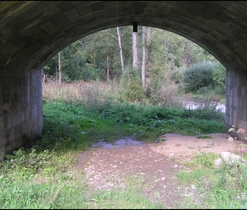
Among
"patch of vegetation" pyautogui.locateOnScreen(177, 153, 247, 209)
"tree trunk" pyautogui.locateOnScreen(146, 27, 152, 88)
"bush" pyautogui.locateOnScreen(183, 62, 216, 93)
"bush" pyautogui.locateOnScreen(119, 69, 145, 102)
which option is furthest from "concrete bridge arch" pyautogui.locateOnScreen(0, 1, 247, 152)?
"bush" pyautogui.locateOnScreen(183, 62, 216, 93)

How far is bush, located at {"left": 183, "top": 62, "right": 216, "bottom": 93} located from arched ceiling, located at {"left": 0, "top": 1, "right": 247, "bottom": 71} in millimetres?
18768

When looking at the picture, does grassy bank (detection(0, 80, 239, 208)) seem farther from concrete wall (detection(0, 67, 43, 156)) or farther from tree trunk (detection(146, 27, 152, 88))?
tree trunk (detection(146, 27, 152, 88))

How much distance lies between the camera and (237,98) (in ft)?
24.4

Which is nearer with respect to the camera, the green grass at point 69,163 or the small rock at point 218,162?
the green grass at point 69,163

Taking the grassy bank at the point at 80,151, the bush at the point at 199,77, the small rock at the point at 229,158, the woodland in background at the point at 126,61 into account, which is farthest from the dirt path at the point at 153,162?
the bush at the point at 199,77

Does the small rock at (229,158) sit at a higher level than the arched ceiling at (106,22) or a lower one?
lower

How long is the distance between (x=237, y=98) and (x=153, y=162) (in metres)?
3.50

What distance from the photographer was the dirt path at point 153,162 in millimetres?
4223

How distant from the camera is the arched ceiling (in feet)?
13.4

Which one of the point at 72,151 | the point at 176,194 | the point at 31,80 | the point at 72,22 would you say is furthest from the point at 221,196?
the point at 31,80

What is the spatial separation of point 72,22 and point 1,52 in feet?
4.98

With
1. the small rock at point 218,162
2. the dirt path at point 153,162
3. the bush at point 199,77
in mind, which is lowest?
Answer: the dirt path at point 153,162

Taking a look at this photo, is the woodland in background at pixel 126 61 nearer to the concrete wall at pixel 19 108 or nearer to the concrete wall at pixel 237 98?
the concrete wall at pixel 237 98

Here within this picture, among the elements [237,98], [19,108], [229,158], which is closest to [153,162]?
[229,158]
